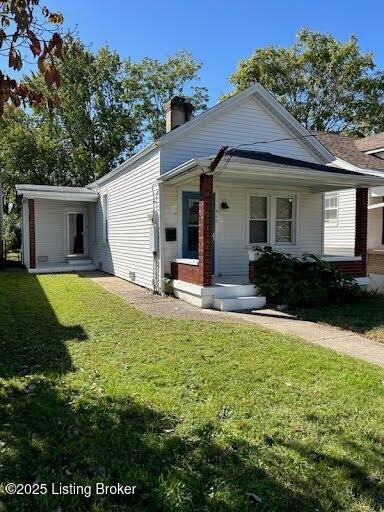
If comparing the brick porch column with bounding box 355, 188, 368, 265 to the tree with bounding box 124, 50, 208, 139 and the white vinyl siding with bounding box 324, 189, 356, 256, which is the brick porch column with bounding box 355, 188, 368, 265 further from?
the tree with bounding box 124, 50, 208, 139

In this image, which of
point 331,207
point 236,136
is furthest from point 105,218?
point 331,207

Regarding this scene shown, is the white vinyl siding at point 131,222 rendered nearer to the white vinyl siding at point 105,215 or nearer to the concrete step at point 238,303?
the white vinyl siding at point 105,215

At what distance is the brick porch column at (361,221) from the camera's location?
10.8 m

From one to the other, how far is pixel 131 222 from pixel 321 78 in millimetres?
26847

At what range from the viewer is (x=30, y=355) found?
5367 mm

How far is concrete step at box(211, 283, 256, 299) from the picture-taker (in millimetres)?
9126

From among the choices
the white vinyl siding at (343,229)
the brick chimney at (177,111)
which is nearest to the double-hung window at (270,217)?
the brick chimney at (177,111)

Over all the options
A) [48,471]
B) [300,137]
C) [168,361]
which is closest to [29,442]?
[48,471]

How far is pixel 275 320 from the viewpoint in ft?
26.1

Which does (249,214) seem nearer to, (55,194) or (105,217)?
(105,217)

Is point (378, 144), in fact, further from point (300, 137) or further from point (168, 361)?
point (168, 361)

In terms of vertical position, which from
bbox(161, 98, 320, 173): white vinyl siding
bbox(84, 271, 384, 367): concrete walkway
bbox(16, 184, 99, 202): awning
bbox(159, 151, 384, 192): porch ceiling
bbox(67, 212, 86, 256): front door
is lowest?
bbox(84, 271, 384, 367): concrete walkway

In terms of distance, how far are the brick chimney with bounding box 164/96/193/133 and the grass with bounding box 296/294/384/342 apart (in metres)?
7.47

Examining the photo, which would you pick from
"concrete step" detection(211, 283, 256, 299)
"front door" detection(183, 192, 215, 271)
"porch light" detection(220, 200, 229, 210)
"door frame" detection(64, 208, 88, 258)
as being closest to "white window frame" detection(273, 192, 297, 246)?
"porch light" detection(220, 200, 229, 210)
